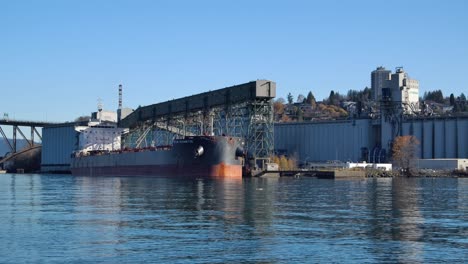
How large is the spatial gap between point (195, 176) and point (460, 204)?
52.1 meters

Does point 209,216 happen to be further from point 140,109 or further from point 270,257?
point 140,109

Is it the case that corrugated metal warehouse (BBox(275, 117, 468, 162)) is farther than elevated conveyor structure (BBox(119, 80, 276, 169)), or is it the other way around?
corrugated metal warehouse (BBox(275, 117, 468, 162))

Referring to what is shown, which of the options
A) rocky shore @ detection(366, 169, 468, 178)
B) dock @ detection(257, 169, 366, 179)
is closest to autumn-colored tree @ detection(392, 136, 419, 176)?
rocky shore @ detection(366, 169, 468, 178)

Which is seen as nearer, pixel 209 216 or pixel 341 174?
pixel 209 216

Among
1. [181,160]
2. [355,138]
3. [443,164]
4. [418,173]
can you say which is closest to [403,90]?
[355,138]

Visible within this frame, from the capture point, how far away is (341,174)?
116188mm

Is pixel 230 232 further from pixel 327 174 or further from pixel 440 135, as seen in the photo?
pixel 440 135

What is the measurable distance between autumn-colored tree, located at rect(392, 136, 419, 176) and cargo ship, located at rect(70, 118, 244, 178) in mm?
48192

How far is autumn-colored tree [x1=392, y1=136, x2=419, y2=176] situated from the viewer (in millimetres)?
138625

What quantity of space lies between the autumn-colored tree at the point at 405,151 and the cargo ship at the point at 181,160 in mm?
48192

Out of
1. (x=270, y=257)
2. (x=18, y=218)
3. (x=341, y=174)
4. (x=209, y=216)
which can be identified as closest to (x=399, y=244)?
(x=270, y=257)

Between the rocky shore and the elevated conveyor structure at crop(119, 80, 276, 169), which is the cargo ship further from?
the rocky shore

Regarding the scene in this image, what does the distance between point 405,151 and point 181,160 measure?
188ft

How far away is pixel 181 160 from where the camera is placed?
100 m
